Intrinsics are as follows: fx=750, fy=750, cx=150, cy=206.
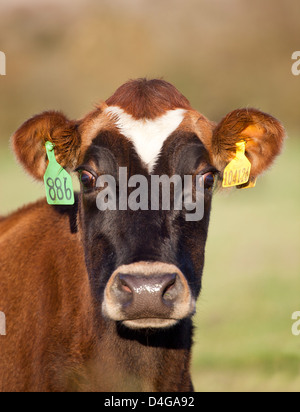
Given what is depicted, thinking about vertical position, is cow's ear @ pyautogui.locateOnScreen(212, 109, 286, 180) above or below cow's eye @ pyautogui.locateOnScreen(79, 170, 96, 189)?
above

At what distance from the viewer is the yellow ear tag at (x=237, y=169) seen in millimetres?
5289

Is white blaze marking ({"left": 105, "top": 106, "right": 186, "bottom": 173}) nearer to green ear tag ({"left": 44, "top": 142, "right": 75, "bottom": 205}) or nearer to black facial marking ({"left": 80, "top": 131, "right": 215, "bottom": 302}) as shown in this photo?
black facial marking ({"left": 80, "top": 131, "right": 215, "bottom": 302})

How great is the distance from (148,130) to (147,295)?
130 centimetres

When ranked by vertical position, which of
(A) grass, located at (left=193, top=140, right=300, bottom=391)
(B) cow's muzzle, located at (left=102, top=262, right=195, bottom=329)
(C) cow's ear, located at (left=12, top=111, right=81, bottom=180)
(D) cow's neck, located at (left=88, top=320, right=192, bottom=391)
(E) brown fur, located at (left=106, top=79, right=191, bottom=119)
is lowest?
(A) grass, located at (left=193, top=140, right=300, bottom=391)

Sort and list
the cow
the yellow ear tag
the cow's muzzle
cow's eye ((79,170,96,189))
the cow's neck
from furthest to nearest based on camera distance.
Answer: the yellow ear tag < cow's eye ((79,170,96,189)) < the cow's neck < the cow < the cow's muzzle

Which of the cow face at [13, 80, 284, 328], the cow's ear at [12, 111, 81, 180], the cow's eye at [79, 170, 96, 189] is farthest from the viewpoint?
the cow's ear at [12, 111, 81, 180]

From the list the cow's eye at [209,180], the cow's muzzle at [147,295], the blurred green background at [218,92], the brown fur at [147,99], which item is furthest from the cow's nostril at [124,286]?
the blurred green background at [218,92]

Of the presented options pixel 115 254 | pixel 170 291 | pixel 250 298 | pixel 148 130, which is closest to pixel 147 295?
pixel 170 291

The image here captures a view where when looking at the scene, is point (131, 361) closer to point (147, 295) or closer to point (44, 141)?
point (147, 295)

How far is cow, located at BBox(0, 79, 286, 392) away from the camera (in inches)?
172

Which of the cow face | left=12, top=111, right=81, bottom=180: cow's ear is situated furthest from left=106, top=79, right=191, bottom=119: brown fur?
left=12, top=111, right=81, bottom=180: cow's ear

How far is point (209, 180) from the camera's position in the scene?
493cm

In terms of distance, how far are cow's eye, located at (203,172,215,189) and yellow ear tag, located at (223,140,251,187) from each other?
0.34 meters

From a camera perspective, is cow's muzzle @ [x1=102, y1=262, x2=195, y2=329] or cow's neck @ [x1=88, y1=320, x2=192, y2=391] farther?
cow's neck @ [x1=88, y1=320, x2=192, y2=391]
